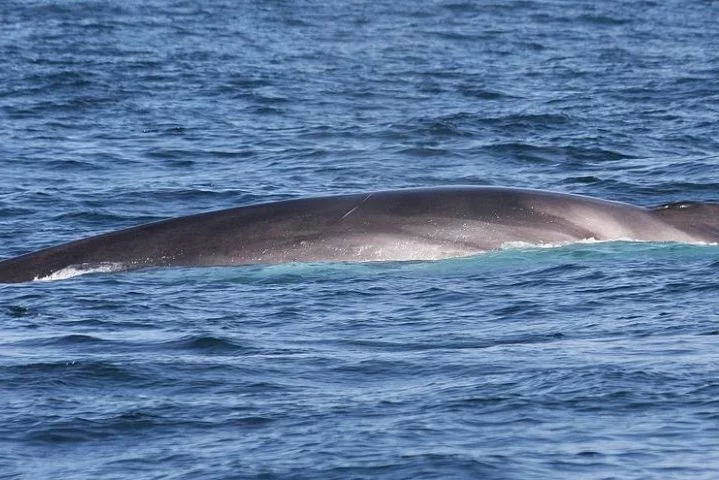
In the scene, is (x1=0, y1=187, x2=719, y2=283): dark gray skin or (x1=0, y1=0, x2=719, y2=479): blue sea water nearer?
(x1=0, y1=0, x2=719, y2=479): blue sea water

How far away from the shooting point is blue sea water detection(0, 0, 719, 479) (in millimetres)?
11617

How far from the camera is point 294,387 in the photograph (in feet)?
43.3

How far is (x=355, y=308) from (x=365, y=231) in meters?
1.98

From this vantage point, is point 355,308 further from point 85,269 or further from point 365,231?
point 85,269

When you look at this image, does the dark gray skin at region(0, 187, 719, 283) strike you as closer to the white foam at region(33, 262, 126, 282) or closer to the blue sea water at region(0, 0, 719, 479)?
the white foam at region(33, 262, 126, 282)

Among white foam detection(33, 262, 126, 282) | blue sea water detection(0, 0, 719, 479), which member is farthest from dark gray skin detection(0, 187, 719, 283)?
blue sea water detection(0, 0, 719, 479)

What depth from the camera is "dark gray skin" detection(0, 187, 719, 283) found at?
1797cm

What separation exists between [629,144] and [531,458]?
18.4 metres

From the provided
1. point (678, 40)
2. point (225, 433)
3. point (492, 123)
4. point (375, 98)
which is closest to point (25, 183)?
point (492, 123)

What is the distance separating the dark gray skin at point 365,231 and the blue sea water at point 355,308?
0.22 meters

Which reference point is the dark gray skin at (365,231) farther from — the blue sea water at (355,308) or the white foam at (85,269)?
the blue sea water at (355,308)

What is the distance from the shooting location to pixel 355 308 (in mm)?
16234

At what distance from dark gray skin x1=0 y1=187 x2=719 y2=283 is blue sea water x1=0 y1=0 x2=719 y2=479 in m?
0.22

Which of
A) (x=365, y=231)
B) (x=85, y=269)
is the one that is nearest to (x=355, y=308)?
(x=365, y=231)
